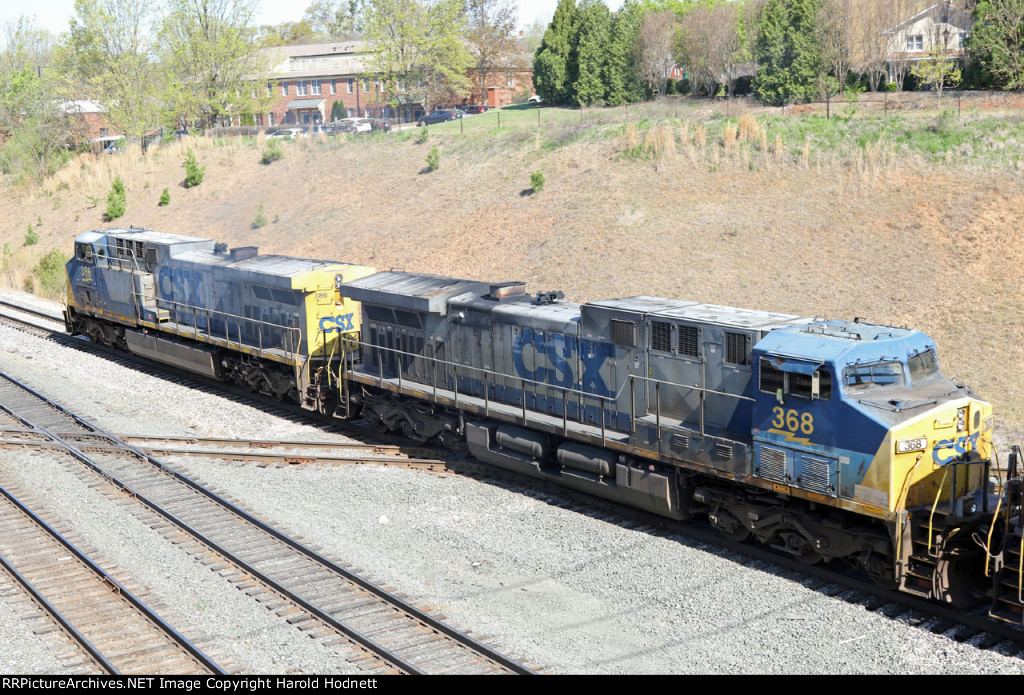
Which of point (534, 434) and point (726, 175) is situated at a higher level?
point (726, 175)

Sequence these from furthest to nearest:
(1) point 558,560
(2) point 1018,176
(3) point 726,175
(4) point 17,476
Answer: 1. (3) point 726,175
2. (2) point 1018,176
3. (4) point 17,476
4. (1) point 558,560

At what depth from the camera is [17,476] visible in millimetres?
17359

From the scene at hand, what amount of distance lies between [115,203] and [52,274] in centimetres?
1180

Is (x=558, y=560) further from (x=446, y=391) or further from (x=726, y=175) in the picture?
(x=726, y=175)

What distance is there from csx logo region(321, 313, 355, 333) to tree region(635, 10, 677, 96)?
37143 mm

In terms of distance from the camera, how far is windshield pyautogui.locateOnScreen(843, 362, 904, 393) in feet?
37.4

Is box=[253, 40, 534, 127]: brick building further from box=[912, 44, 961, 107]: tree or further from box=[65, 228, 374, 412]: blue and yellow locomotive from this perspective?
box=[65, 228, 374, 412]: blue and yellow locomotive

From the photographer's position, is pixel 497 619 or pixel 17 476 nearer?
pixel 497 619

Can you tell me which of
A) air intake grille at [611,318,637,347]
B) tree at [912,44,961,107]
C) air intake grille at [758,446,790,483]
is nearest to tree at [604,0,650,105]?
tree at [912,44,961,107]

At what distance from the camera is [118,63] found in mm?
59281
